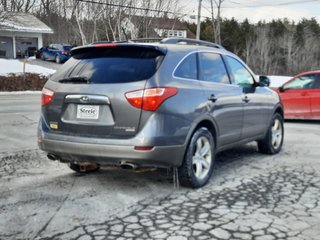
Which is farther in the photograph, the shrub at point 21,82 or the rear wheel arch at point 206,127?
the shrub at point 21,82

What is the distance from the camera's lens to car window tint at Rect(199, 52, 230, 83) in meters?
5.55

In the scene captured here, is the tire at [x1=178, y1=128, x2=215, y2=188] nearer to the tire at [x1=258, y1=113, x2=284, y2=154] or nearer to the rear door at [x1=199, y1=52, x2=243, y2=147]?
the rear door at [x1=199, y1=52, x2=243, y2=147]

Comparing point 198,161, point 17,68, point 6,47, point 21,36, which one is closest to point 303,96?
point 198,161

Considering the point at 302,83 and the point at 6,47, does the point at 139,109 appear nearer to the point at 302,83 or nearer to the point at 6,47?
the point at 302,83

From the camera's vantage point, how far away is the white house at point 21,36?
132 feet

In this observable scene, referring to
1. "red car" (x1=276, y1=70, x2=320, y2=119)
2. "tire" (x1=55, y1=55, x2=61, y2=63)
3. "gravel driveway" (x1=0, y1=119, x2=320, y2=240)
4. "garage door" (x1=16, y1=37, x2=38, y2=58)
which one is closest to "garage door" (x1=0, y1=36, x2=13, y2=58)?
"garage door" (x1=16, y1=37, x2=38, y2=58)

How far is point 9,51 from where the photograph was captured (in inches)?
1631

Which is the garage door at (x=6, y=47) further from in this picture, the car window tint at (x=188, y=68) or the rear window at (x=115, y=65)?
the car window tint at (x=188, y=68)

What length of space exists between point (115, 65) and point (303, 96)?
841cm

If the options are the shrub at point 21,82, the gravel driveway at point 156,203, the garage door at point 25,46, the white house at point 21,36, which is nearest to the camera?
the gravel driveway at point 156,203

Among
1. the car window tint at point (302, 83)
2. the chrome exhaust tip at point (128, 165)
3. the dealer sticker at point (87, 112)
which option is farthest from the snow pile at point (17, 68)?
the chrome exhaust tip at point (128, 165)

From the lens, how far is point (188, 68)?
526 cm

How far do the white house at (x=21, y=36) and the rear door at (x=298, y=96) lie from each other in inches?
1254

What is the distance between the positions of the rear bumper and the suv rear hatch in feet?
0.28
